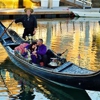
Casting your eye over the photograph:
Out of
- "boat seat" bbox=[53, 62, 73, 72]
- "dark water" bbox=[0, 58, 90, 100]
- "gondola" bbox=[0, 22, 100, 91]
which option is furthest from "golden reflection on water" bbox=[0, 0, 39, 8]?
"boat seat" bbox=[53, 62, 73, 72]

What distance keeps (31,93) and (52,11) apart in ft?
75.2

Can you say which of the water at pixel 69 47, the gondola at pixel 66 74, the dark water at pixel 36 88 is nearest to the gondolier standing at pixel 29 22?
the water at pixel 69 47

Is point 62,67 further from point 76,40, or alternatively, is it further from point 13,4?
point 13,4

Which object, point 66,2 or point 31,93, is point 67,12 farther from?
point 31,93

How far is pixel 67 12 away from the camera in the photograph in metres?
34.5

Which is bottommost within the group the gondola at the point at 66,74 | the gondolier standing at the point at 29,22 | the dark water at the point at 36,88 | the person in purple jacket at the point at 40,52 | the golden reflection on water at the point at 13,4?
the golden reflection on water at the point at 13,4

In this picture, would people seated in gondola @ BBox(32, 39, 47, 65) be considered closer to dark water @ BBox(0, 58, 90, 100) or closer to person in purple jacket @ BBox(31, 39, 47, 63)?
person in purple jacket @ BBox(31, 39, 47, 63)

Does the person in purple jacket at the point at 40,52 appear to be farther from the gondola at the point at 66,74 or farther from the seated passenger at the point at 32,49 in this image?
the gondola at the point at 66,74

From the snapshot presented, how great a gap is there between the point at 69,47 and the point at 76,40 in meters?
2.27

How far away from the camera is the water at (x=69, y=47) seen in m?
11.5

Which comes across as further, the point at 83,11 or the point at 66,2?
the point at 66,2

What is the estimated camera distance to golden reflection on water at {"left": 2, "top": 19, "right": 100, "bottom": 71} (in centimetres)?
1615

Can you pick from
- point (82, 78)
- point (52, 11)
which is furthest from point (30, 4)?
point (82, 78)

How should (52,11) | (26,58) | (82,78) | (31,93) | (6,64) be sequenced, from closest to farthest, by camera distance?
1. (82,78)
2. (31,93)
3. (26,58)
4. (6,64)
5. (52,11)
